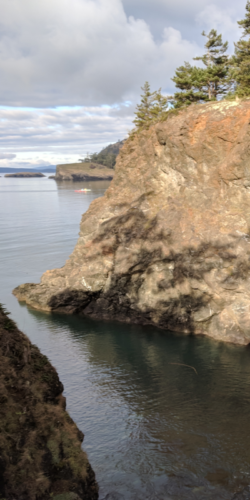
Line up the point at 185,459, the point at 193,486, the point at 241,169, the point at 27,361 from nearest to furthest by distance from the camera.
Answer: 1. the point at 27,361
2. the point at 193,486
3. the point at 185,459
4. the point at 241,169

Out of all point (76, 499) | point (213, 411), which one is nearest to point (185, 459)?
point (213, 411)

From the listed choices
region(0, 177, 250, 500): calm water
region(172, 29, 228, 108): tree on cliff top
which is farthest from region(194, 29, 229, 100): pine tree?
region(0, 177, 250, 500): calm water

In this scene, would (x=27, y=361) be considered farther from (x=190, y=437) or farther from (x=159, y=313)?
(x=159, y=313)

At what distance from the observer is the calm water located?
16516mm

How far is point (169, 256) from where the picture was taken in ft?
107

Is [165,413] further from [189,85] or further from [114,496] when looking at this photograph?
[189,85]

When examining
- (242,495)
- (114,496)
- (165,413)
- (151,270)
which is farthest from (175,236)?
(114,496)

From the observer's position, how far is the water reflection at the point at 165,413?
16.4m

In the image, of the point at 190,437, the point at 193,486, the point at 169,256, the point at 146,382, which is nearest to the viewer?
the point at 193,486

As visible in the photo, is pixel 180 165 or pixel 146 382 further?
pixel 180 165

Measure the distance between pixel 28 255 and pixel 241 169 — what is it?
37.4 metres

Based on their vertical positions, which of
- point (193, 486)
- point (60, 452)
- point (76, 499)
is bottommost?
point (193, 486)

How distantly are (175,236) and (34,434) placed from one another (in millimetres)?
22041

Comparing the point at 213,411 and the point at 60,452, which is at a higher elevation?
the point at 60,452
